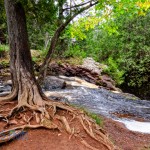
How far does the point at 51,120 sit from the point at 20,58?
84.6 inches

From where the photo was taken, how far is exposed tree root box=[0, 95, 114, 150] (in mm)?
6129

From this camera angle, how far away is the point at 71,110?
768 centimetres

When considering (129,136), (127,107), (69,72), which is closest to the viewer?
(129,136)

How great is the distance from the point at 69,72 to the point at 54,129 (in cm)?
1492

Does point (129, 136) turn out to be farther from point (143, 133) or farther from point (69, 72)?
point (69, 72)

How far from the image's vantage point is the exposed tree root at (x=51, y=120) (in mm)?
6129

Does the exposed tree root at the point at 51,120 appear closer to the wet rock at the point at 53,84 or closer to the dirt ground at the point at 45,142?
the dirt ground at the point at 45,142

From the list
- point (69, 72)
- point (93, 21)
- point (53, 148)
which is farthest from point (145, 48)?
point (53, 148)

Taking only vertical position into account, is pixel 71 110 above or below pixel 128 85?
above

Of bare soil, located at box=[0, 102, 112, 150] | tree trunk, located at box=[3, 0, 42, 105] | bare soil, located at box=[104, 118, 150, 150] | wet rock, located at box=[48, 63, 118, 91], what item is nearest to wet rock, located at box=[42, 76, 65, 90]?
wet rock, located at box=[48, 63, 118, 91]

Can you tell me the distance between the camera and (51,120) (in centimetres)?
695

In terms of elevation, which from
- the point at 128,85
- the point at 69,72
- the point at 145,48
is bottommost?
the point at 128,85

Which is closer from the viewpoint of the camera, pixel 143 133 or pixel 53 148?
pixel 53 148

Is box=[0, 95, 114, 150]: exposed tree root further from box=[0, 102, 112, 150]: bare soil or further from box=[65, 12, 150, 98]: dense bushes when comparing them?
box=[65, 12, 150, 98]: dense bushes
